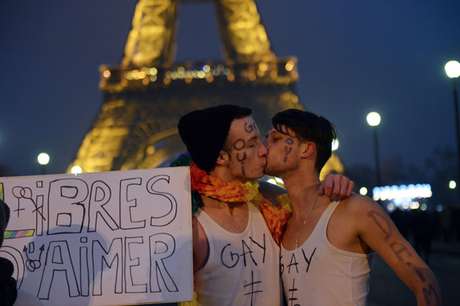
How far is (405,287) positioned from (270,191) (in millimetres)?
12370

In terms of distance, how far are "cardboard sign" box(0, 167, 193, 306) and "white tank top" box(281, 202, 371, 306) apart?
0.48 m

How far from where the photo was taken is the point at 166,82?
45.3 meters

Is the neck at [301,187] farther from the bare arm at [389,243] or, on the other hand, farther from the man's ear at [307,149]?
the bare arm at [389,243]

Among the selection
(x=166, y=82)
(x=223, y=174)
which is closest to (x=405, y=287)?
(x=223, y=174)

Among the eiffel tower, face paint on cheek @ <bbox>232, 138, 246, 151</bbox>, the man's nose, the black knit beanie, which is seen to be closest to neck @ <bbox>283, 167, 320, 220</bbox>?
the man's nose

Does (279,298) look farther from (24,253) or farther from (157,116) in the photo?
(157,116)

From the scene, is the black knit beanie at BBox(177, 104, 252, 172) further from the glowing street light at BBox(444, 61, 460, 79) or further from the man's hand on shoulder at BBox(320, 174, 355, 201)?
the glowing street light at BBox(444, 61, 460, 79)

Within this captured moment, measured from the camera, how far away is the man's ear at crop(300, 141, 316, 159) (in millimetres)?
3771

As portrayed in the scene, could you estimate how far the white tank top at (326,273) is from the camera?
3.47m

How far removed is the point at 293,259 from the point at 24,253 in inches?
47.1

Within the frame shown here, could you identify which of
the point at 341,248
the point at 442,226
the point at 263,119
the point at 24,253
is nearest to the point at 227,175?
the point at 341,248

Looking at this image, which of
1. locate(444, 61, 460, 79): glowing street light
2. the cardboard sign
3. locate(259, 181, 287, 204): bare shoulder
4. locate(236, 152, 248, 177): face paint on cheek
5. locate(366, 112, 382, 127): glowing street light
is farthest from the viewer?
locate(366, 112, 382, 127): glowing street light

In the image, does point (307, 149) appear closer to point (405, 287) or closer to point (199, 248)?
point (199, 248)

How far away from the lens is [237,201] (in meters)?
3.83
